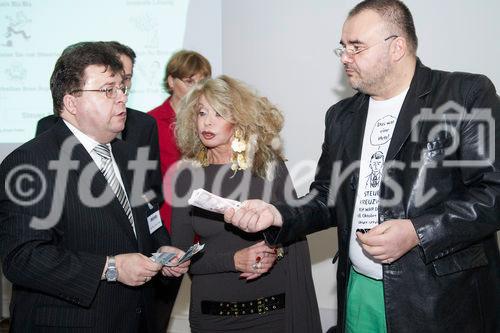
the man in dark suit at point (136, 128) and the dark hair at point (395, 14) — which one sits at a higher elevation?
the dark hair at point (395, 14)

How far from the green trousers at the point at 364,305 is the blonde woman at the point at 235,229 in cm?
42

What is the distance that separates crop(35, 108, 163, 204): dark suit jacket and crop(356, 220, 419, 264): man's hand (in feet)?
5.30

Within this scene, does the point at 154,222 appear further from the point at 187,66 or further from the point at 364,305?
the point at 187,66

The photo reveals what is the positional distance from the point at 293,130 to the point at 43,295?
9.30ft

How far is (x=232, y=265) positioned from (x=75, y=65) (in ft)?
3.92

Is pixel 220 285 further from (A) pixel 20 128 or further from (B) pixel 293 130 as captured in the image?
(A) pixel 20 128

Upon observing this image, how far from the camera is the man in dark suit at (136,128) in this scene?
125 inches

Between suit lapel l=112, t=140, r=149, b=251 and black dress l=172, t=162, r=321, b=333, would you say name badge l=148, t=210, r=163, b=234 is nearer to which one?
suit lapel l=112, t=140, r=149, b=251

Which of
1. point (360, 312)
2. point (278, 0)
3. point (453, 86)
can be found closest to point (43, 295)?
point (360, 312)

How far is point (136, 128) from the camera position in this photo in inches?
132

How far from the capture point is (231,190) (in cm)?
275

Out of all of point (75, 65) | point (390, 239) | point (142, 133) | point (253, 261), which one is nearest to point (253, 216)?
point (253, 261)

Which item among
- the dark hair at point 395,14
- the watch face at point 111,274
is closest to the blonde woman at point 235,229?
the watch face at point 111,274

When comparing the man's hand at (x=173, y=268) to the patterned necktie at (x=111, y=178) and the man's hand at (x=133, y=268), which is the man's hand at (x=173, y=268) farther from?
the man's hand at (x=133, y=268)
